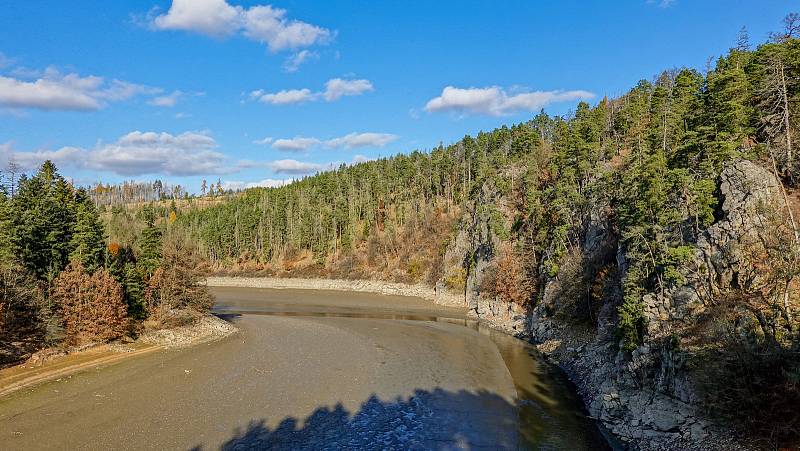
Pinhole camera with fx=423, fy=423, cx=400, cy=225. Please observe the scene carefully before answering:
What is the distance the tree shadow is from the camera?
2084 cm

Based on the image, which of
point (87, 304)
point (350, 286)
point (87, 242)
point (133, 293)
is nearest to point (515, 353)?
point (87, 304)

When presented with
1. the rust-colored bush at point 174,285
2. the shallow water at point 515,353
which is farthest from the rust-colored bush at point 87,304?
the shallow water at point 515,353

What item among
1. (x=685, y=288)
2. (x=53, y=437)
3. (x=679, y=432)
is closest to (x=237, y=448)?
(x=53, y=437)

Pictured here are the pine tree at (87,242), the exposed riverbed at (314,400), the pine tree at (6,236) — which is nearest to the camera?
the exposed riverbed at (314,400)

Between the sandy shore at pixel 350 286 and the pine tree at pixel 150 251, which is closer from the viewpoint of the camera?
the pine tree at pixel 150 251

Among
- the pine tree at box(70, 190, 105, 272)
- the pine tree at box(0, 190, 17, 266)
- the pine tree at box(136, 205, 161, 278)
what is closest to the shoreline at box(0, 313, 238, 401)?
the pine tree at box(136, 205, 161, 278)

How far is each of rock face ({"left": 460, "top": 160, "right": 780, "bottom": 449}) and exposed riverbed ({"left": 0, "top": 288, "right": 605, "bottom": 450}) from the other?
2.15m

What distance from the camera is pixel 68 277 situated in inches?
1464

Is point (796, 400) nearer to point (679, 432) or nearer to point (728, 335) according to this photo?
point (728, 335)

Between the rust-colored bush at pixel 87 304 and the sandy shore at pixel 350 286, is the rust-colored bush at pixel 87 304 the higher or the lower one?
the higher one

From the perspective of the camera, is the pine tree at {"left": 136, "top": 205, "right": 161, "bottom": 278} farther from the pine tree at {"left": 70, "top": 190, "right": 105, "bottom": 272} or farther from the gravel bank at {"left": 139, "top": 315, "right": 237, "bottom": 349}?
the gravel bank at {"left": 139, "top": 315, "right": 237, "bottom": 349}

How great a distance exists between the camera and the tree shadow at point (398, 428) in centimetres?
2084

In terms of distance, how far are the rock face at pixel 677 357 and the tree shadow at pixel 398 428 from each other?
5967 mm

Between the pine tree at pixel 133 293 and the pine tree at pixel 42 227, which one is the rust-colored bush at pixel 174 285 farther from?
the pine tree at pixel 42 227
